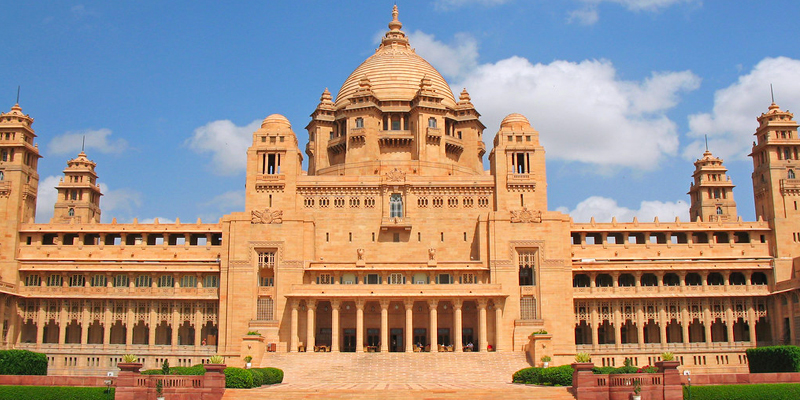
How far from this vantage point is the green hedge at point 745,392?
4641 cm

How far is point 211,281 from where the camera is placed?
83125 millimetres

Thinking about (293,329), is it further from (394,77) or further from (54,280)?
(394,77)

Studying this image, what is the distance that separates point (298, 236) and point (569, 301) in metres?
26.1

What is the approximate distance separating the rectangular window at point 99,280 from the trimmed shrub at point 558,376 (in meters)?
47.5

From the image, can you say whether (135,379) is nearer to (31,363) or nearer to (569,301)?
(31,363)

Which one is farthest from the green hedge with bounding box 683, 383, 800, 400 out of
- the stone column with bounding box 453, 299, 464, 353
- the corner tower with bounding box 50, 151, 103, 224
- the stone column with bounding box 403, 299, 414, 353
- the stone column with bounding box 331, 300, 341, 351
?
the corner tower with bounding box 50, 151, 103, 224

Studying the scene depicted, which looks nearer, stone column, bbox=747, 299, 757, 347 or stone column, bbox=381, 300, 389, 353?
stone column, bbox=381, 300, 389, 353

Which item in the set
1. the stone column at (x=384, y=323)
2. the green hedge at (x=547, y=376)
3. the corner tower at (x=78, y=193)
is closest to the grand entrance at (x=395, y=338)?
the stone column at (x=384, y=323)

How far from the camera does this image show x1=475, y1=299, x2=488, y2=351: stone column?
75812 mm

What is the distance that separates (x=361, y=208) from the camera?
85875mm

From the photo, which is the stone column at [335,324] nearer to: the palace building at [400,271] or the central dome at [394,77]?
the palace building at [400,271]

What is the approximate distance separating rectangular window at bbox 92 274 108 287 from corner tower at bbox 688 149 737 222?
71769 millimetres

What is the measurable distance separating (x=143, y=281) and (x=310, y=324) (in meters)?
18.9

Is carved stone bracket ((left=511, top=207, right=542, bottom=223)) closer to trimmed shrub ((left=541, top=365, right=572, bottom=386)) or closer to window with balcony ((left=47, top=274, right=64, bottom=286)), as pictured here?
trimmed shrub ((left=541, top=365, right=572, bottom=386))
